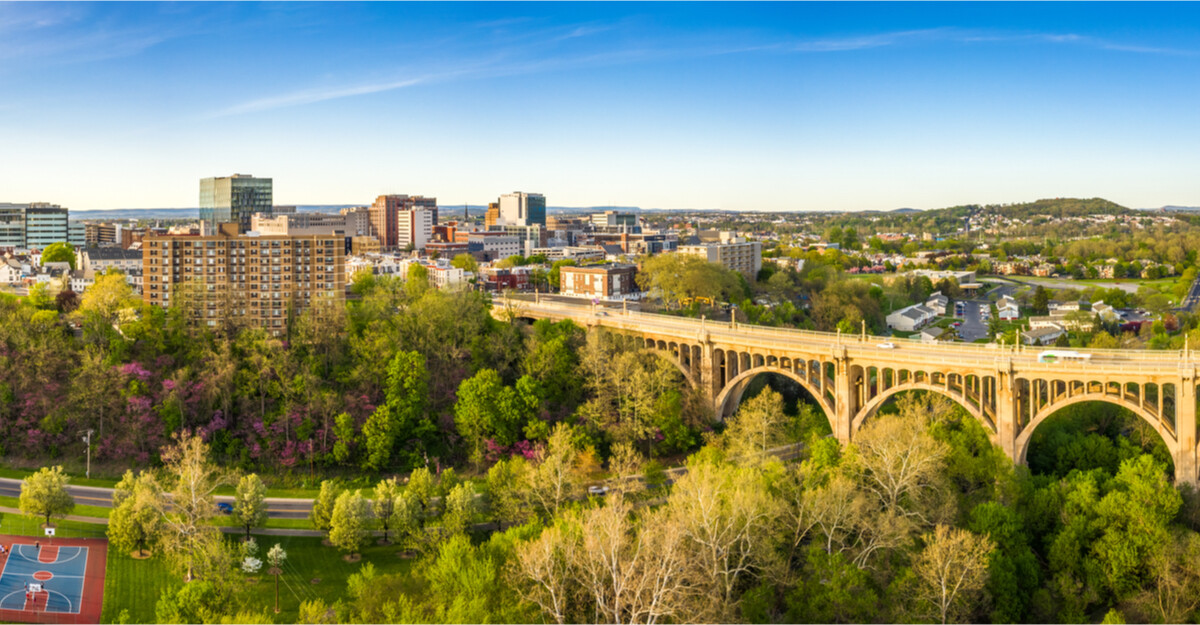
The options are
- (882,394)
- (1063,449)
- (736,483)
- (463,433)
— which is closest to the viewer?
(736,483)

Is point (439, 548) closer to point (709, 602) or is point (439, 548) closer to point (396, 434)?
point (709, 602)

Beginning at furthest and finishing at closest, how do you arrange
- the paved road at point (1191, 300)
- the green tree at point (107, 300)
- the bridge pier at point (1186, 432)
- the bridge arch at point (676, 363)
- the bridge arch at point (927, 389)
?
1. the paved road at point (1191, 300)
2. the bridge arch at point (676, 363)
3. the green tree at point (107, 300)
4. the bridge arch at point (927, 389)
5. the bridge pier at point (1186, 432)

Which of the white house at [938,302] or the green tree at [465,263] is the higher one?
the green tree at [465,263]

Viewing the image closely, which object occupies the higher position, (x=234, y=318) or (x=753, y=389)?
(x=234, y=318)

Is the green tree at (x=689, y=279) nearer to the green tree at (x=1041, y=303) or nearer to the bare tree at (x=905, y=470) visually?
the green tree at (x=1041, y=303)

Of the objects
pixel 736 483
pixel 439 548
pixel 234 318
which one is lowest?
pixel 439 548

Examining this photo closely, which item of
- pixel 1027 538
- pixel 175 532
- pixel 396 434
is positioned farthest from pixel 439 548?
pixel 1027 538

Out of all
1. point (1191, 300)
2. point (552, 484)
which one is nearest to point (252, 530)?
point (552, 484)

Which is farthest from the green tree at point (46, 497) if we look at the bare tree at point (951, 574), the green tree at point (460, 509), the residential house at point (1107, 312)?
the residential house at point (1107, 312)
